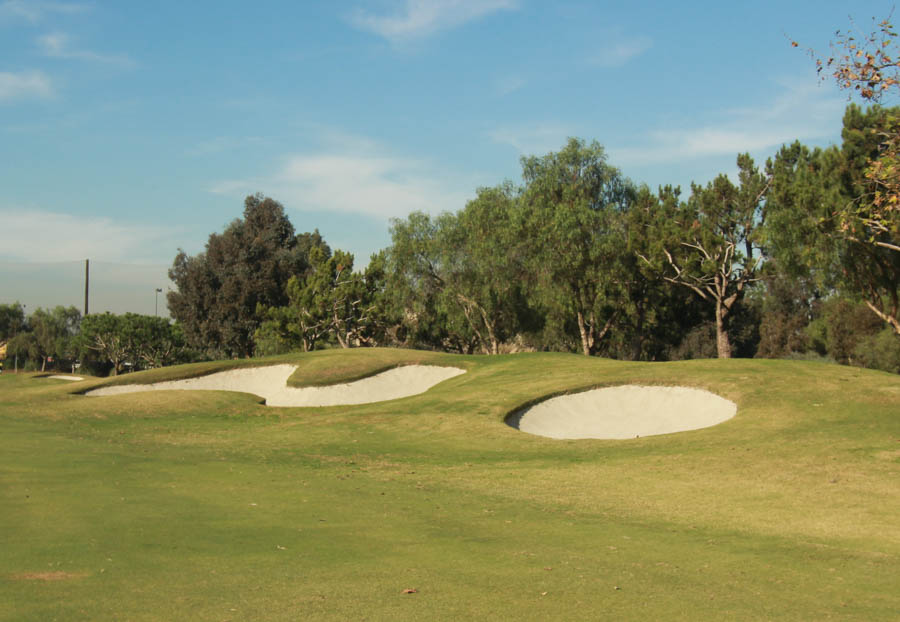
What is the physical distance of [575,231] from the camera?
185ft

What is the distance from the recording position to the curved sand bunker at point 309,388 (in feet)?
121

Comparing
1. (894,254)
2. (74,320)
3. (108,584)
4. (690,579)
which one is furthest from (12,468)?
(74,320)

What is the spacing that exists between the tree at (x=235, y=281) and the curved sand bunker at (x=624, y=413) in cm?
6351

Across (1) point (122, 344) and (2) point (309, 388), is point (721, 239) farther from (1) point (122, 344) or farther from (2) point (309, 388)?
(1) point (122, 344)

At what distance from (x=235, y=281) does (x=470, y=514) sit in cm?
7959

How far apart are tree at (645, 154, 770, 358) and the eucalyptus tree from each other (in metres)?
4.64

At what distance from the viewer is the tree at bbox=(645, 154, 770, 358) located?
58656 millimetres

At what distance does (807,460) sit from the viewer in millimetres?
17812

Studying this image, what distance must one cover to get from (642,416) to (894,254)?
76.4 ft

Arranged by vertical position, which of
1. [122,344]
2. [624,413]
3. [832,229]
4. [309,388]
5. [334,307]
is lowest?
[624,413]

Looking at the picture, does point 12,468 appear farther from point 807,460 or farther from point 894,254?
point 894,254

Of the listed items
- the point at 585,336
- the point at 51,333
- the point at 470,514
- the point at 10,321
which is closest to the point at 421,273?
the point at 585,336

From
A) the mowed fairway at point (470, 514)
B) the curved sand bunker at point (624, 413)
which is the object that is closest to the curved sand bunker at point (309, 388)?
the mowed fairway at point (470, 514)

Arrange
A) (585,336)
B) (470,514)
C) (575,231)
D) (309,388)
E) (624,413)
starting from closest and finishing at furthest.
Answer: (470,514)
(624,413)
(309,388)
(575,231)
(585,336)
